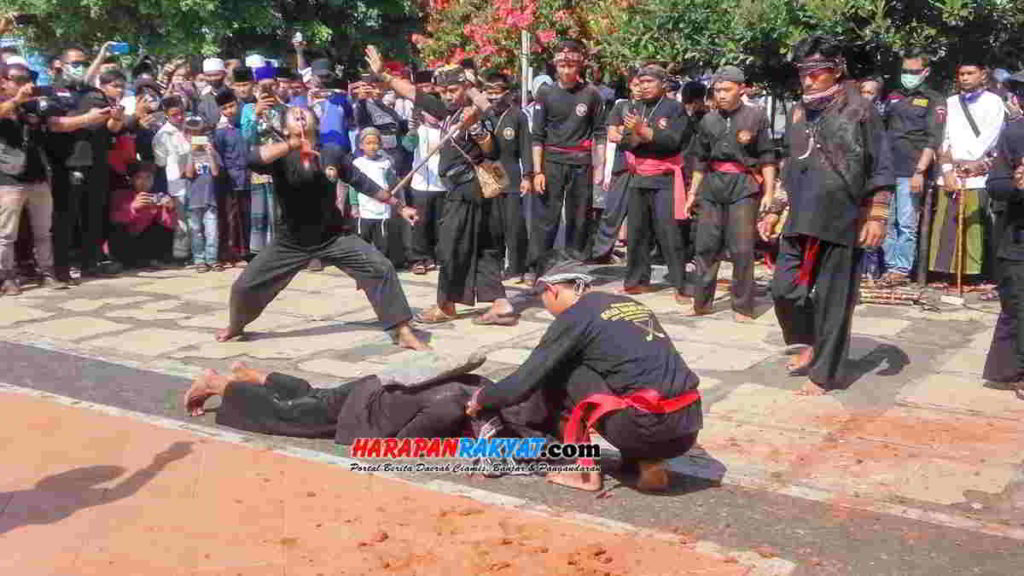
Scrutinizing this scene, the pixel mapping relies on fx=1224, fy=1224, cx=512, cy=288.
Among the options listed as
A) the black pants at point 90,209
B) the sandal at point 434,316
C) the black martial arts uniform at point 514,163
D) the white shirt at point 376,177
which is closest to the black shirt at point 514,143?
the black martial arts uniform at point 514,163

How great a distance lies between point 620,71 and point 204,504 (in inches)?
309

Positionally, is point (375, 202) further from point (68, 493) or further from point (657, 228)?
point (68, 493)

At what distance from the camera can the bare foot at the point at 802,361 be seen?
7.29 m

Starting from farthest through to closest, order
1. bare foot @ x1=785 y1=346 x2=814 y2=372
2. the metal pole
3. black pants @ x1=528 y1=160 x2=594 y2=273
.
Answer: the metal pole
black pants @ x1=528 y1=160 x2=594 y2=273
bare foot @ x1=785 y1=346 x2=814 y2=372

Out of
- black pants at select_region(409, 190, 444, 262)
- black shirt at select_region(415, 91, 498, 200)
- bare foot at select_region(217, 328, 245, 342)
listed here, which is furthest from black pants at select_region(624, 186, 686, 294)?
bare foot at select_region(217, 328, 245, 342)

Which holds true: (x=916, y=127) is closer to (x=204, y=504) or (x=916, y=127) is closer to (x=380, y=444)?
(x=380, y=444)

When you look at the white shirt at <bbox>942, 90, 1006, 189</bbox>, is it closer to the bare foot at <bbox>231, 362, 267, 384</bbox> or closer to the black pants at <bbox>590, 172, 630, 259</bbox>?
the black pants at <bbox>590, 172, 630, 259</bbox>

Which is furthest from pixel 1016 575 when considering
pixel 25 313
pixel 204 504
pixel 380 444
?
pixel 25 313

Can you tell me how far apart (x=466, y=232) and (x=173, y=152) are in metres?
3.65

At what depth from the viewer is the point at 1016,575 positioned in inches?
180

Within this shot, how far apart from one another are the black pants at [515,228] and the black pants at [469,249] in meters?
1.13

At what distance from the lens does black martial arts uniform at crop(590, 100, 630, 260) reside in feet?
35.2

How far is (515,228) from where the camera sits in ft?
33.7

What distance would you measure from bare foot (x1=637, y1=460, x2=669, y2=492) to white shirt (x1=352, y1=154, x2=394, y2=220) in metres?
6.01
